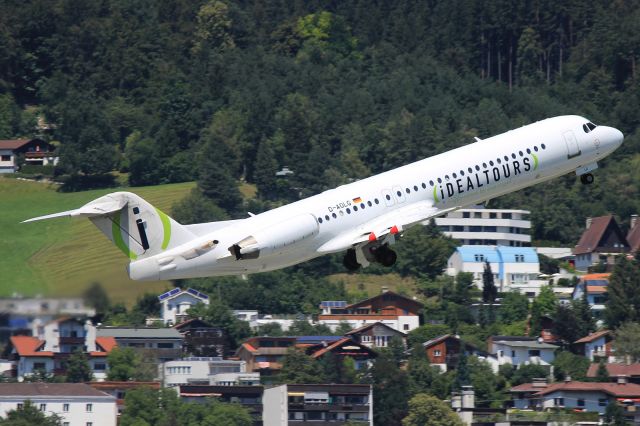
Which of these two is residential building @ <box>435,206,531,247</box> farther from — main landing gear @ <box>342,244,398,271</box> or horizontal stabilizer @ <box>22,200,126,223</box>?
horizontal stabilizer @ <box>22,200,126,223</box>

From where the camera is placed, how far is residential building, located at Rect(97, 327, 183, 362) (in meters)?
144

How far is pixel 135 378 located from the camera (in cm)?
13912

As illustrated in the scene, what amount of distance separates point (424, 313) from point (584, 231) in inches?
1544

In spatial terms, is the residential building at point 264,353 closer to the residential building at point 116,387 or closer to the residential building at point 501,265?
the residential building at point 116,387

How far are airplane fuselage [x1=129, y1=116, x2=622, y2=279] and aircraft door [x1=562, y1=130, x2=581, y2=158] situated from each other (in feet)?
0.13

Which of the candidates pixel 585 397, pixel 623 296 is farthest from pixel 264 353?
pixel 623 296

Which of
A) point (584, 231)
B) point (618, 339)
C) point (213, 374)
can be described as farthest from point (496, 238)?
point (213, 374)

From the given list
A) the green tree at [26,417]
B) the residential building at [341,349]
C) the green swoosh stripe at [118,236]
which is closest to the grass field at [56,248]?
the green swoosh stripe at [118,236]

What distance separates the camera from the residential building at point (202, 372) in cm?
13738

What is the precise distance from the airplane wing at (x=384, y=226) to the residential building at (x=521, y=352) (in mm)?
82754

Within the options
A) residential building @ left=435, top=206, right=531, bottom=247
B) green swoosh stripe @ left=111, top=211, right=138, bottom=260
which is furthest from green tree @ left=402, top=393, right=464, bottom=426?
residential building @ left=435, top=206, right=531, bottom=247

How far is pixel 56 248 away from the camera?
144375 millimetres

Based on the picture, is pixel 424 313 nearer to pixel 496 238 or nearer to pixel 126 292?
pixel 496 238

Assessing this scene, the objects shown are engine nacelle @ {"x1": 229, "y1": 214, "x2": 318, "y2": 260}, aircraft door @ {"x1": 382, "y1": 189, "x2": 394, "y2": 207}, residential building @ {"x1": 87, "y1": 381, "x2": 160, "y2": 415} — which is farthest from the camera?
residential building @ {"x1": 87, "y1": 381, "x2": 160, "y2": 415}
